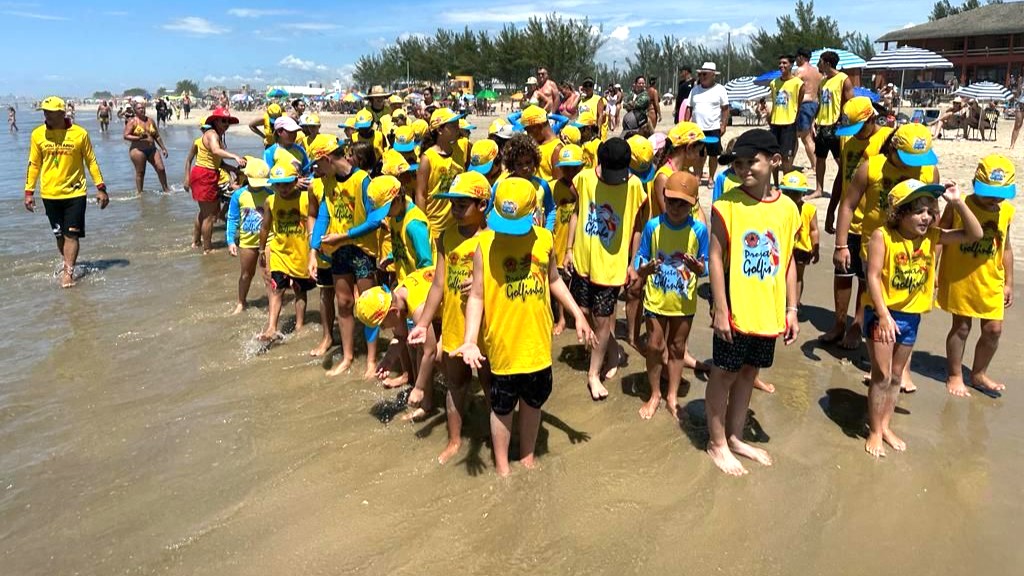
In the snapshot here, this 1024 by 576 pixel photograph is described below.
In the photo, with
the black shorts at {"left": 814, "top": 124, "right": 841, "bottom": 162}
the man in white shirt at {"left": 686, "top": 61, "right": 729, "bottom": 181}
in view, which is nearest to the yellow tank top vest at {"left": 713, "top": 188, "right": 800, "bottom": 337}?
the black shorts at {"left": 814, "top": 124, "right": 841, "bottom": 162}

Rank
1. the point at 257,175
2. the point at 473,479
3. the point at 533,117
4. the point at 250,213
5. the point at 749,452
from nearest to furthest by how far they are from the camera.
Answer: the point at 473,479 → the point at 749,452 → the point at 533,117 → the point at 257,175 → the point at 250,213

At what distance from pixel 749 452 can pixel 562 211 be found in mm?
2601

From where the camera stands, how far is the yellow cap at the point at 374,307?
4.27 m

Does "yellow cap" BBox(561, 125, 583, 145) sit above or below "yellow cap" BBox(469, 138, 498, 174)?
above

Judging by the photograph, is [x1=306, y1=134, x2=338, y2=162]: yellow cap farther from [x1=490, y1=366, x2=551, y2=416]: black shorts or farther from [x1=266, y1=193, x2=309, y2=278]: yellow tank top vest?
[x1=490, y1=366, x2=551, y2=416]: black shorts

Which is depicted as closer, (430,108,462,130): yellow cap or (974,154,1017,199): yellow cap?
(974,154,1017,199): yellow cap

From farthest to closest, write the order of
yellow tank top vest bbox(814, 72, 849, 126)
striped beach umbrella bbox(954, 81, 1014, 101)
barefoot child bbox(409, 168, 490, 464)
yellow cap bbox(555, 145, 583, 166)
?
striped beach umbrella bbox(954, 81, 1014, 101)
yellow tank top vest bbox(814, 72, 849, 126)
yellow cap bbox(555, 145, 583, 166)
barefoot child bbox(409, 168, 490, 464)

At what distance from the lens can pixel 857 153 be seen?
18.7ft

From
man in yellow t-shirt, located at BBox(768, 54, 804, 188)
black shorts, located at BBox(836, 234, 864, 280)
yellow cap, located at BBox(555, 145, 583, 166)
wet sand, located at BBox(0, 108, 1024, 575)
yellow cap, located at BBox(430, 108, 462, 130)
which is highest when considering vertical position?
man in yellow t-shirt, located at BBox(768, 54, 804, 188)

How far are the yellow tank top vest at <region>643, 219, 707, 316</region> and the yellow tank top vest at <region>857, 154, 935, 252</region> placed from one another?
149 centimetres

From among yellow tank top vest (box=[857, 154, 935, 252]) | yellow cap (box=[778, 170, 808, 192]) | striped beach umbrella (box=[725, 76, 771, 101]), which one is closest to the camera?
yellow tank top vest (box=[857, 154, 935, 252])

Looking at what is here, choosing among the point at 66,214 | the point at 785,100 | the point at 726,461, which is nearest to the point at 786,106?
the point at 785,100

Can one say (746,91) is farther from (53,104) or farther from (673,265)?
(673,265)

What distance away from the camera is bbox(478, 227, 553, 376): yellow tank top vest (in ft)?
11.6
